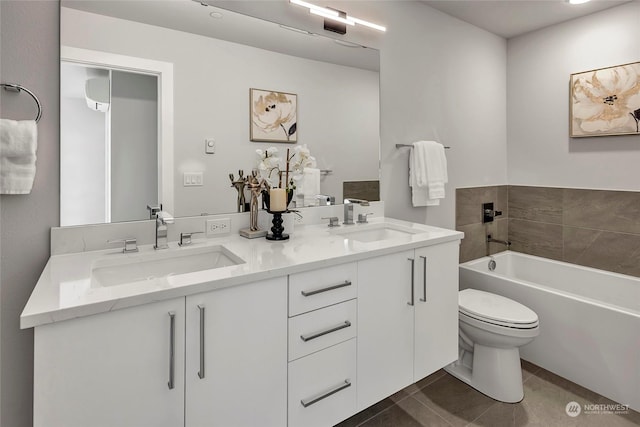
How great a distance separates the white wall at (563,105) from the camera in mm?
2422

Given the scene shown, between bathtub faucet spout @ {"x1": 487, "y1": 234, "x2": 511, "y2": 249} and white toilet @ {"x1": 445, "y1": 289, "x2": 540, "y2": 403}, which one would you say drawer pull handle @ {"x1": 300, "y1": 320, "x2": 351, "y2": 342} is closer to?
white toilet @ {"x1": 445, "y1": 289, "x2": 540, "y2": 403}

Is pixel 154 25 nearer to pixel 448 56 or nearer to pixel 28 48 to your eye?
pixel 28 48

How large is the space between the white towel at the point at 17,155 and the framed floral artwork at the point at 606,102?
3307 millimetres

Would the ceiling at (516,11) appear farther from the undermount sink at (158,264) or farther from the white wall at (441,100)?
the undermount sink at (158,264)

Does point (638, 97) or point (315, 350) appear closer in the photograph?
point (315, 350)

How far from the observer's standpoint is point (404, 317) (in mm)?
1532

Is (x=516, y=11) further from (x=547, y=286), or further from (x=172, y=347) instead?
(x=172, y=347)

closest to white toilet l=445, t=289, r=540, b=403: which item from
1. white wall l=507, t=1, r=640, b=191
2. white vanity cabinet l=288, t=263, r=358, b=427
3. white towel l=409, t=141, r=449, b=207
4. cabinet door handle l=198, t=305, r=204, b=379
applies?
white towel l=409, t=141, r=449, b=207

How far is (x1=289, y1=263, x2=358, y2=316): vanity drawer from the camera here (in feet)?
3.95

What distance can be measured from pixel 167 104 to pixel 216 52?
347mm

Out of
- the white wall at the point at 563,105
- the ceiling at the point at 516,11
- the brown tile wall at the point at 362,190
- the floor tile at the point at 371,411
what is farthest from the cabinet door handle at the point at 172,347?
the white wall at the point at 563,105

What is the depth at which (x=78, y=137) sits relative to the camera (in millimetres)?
1354

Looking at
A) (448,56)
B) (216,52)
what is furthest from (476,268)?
(216,52)

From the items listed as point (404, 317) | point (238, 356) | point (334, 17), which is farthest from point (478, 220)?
point (238, 356)
